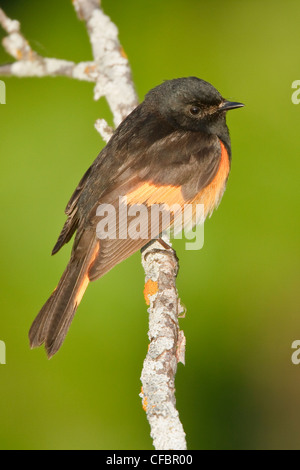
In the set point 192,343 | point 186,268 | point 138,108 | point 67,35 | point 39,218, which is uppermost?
point 67,35

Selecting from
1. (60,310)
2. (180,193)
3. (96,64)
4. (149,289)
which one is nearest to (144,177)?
(180,193)

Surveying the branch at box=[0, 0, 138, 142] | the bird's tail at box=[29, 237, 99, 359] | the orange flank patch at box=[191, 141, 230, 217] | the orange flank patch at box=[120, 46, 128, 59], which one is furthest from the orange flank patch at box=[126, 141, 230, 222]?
the orange flank patch at box=[120, 46, 128, 59]

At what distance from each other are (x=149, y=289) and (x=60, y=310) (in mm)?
349

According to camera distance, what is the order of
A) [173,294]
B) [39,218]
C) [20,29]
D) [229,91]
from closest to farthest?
→ 1. [173,294]
2. [39,218]
3. [229,91]
4. [20,29]

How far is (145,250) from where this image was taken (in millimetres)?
→ 3250

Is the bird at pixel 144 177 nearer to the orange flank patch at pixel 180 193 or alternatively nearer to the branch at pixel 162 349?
the orange flank patch at pixel 180 193

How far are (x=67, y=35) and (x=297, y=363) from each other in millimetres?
1761

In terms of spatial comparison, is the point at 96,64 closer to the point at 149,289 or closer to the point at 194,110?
the point at 194,110

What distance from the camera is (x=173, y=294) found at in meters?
2.90

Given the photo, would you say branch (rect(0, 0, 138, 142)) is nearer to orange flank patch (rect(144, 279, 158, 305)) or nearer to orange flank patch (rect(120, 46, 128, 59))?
orange flank patch (rect(120, 46, 128, 59))

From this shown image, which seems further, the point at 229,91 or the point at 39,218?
the point at 229,91

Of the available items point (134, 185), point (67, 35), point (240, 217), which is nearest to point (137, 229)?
point (134, 185)

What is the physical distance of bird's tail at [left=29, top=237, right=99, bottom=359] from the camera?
2.81 meters

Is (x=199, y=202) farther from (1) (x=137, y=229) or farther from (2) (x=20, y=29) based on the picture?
(2) (x=20, y=29)
